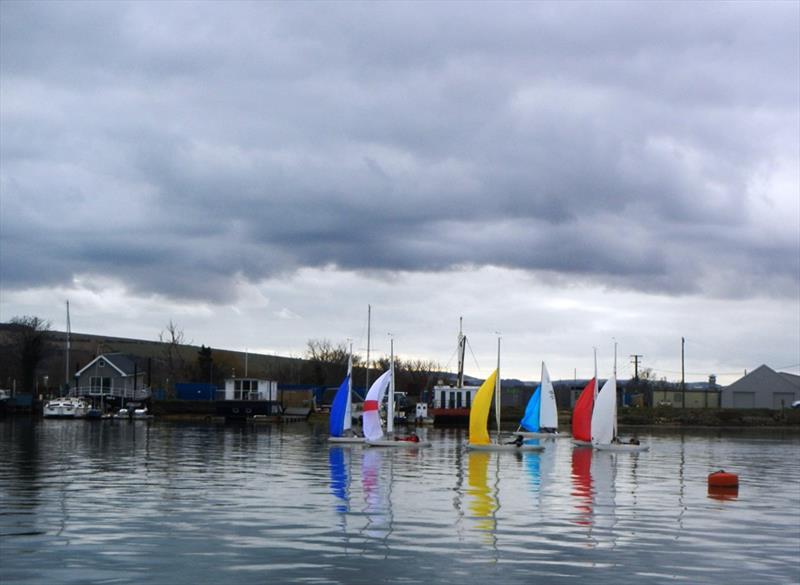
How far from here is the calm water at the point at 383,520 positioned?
84.0ft

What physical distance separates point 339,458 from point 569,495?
847 inches

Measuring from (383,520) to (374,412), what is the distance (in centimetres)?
4057

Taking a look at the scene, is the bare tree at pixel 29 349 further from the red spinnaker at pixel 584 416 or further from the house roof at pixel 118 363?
the red spinnaker at pixel 584 416

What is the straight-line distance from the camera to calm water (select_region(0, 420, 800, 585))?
84.0 ft

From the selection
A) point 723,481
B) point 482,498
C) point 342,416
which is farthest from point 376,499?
point 342,416

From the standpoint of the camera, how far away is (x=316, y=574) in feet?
81.4

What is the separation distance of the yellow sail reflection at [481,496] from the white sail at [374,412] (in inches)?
431

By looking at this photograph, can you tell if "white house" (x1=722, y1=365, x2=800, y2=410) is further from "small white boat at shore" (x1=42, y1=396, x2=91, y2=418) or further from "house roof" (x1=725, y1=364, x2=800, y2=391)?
"small white boat at shore" (x1=42, y1=396, x2=91, y2=418)

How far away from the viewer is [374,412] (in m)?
74.9

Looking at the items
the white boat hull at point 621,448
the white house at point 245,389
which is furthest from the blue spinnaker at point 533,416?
the white house at point 245,389

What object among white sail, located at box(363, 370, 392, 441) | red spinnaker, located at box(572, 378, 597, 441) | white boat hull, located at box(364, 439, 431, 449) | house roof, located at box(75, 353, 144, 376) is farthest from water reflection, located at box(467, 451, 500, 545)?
house roof, located at box(75, 353, 144, 376)

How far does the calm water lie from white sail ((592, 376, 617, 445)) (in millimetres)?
12976

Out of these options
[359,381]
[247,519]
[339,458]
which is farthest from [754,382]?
[247,519]

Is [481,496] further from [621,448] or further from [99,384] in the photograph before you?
[99,384]
